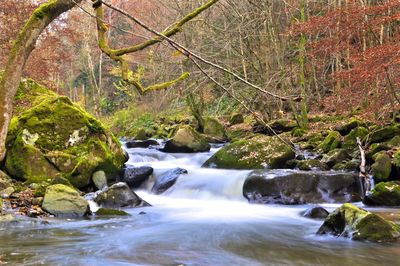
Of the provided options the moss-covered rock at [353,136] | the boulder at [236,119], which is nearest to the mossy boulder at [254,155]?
the moss-covered rock at [353,136]

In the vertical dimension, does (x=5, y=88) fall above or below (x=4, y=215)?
above

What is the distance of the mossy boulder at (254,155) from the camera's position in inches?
414

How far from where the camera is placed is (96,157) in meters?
9.32

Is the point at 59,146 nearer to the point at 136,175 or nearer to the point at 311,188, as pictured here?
the point at 136,175

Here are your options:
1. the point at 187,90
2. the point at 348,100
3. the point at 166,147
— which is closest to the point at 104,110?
the point at 187,90

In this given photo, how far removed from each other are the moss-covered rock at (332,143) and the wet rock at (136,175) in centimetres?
503

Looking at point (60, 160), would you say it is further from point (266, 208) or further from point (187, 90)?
point (187, 90)

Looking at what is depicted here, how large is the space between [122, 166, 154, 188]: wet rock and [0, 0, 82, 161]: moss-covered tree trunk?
7.30m

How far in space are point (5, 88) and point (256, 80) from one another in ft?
47.0

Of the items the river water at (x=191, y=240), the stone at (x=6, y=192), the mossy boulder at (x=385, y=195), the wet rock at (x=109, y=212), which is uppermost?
the mossy boulder at (x=385, y=195)

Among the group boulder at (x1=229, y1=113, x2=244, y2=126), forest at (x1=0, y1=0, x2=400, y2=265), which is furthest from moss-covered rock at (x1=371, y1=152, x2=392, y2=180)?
boulder at (x1=229, y1=113, x2=244, y2=126)

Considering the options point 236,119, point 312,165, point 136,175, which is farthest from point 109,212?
point 236,119

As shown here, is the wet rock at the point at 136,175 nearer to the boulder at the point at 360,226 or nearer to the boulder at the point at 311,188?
the boulder at the point at 311,188

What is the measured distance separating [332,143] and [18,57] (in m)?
10.0
